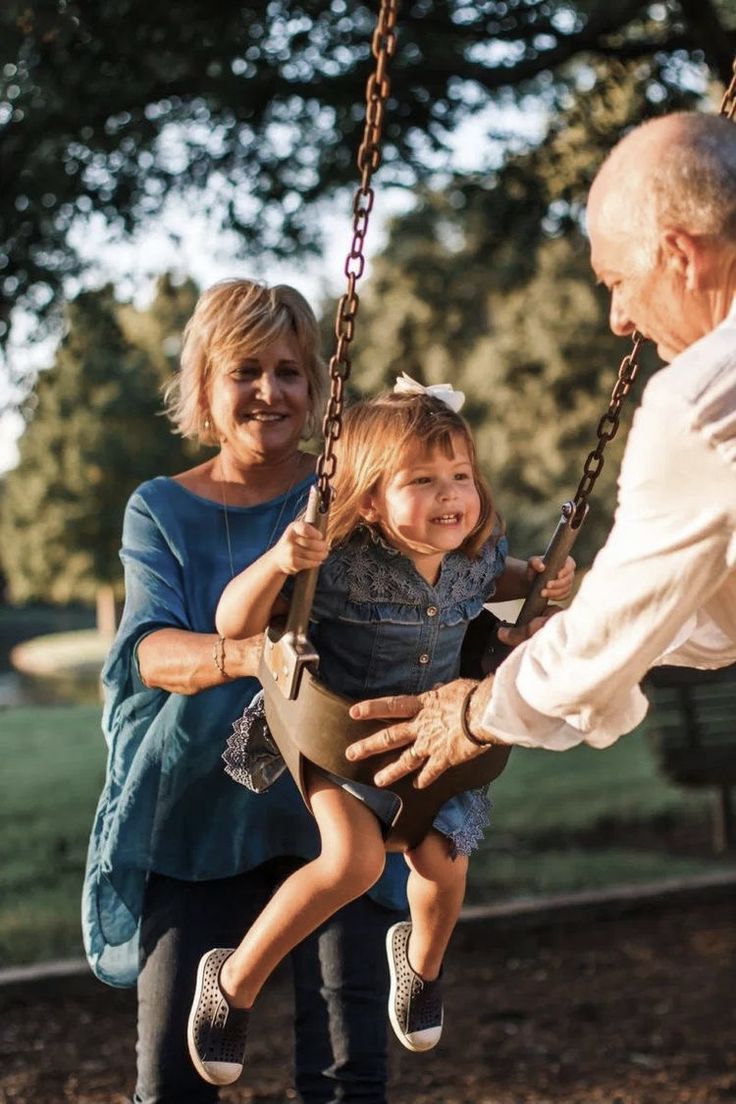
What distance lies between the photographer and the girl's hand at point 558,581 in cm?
302

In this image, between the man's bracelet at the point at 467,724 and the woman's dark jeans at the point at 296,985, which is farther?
the woman's dark jeans at the point at 296,985

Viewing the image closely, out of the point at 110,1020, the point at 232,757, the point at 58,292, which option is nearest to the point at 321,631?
the point at 232,757

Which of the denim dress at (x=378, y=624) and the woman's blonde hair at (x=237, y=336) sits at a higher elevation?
the woman's blonde hair at (x=237, y=336)

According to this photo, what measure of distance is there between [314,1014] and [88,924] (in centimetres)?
52

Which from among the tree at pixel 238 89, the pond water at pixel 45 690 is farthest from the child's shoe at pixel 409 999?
the pond water at pixel 45 690

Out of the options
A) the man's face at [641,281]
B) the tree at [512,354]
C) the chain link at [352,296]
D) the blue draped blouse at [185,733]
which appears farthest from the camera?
the tree at [512,354]

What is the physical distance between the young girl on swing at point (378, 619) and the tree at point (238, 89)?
3.36 m

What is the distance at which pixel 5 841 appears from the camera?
9.72 meters

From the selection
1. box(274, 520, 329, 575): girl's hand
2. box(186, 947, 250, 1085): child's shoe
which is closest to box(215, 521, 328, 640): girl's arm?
box(274, 520, 329, 575): girl's hand

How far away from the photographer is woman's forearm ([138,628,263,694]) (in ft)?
9.82

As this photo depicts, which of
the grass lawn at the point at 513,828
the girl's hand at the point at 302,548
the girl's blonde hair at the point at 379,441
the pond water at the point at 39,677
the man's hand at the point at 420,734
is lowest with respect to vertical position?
the pond water at the point at 39,677

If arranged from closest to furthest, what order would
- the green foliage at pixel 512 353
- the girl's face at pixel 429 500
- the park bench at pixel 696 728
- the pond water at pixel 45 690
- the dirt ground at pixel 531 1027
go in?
the girl's face at pixel 429 500 < the dirt ground at pixel 531 1027 < the park bench at pixel 696 728 < the pond water at pixel 45 690 < the green foliage at pixel 512 353

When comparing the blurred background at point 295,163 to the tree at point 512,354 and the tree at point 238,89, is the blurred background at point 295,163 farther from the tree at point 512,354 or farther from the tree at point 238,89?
the tree at point 512,354

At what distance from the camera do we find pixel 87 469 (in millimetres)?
24891
